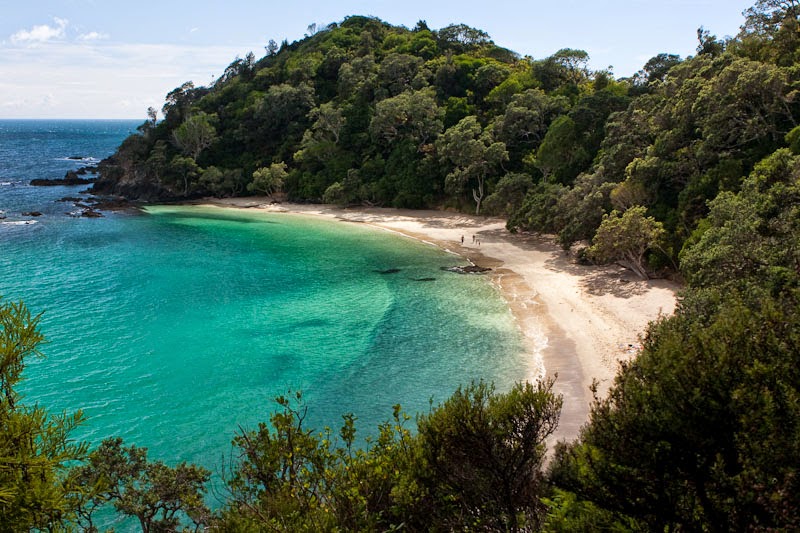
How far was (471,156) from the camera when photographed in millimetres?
59500

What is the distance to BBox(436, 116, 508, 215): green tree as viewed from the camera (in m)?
59.3

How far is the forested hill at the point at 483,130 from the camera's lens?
1454 inches

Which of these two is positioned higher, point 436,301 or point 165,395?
point 436,301

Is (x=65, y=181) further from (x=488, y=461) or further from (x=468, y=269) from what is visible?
(x=488, y=461)

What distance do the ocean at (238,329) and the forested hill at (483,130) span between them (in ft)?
42.4

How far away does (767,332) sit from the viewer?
1122 centimetres

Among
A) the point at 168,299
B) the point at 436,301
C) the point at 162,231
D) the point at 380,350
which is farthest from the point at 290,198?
the point at 380,350

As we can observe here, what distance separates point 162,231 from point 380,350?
146ft

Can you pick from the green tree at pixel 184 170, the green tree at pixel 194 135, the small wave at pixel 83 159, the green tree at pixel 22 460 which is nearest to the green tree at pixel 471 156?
the green tree at pixel 184 170

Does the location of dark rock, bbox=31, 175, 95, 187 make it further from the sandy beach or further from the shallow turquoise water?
the sandy beach

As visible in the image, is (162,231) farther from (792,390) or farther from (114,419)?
(792,390)

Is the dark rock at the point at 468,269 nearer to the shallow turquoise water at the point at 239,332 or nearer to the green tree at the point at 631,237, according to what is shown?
the shallow turquoise water at the point at 239,332

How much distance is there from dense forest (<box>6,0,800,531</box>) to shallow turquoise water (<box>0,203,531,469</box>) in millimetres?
2291

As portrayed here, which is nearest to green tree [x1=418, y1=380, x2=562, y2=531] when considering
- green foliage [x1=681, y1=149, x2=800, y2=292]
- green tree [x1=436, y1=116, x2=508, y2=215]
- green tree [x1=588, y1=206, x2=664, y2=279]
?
green foliage [x1=681, y1=149, x2=800, y2=292]
